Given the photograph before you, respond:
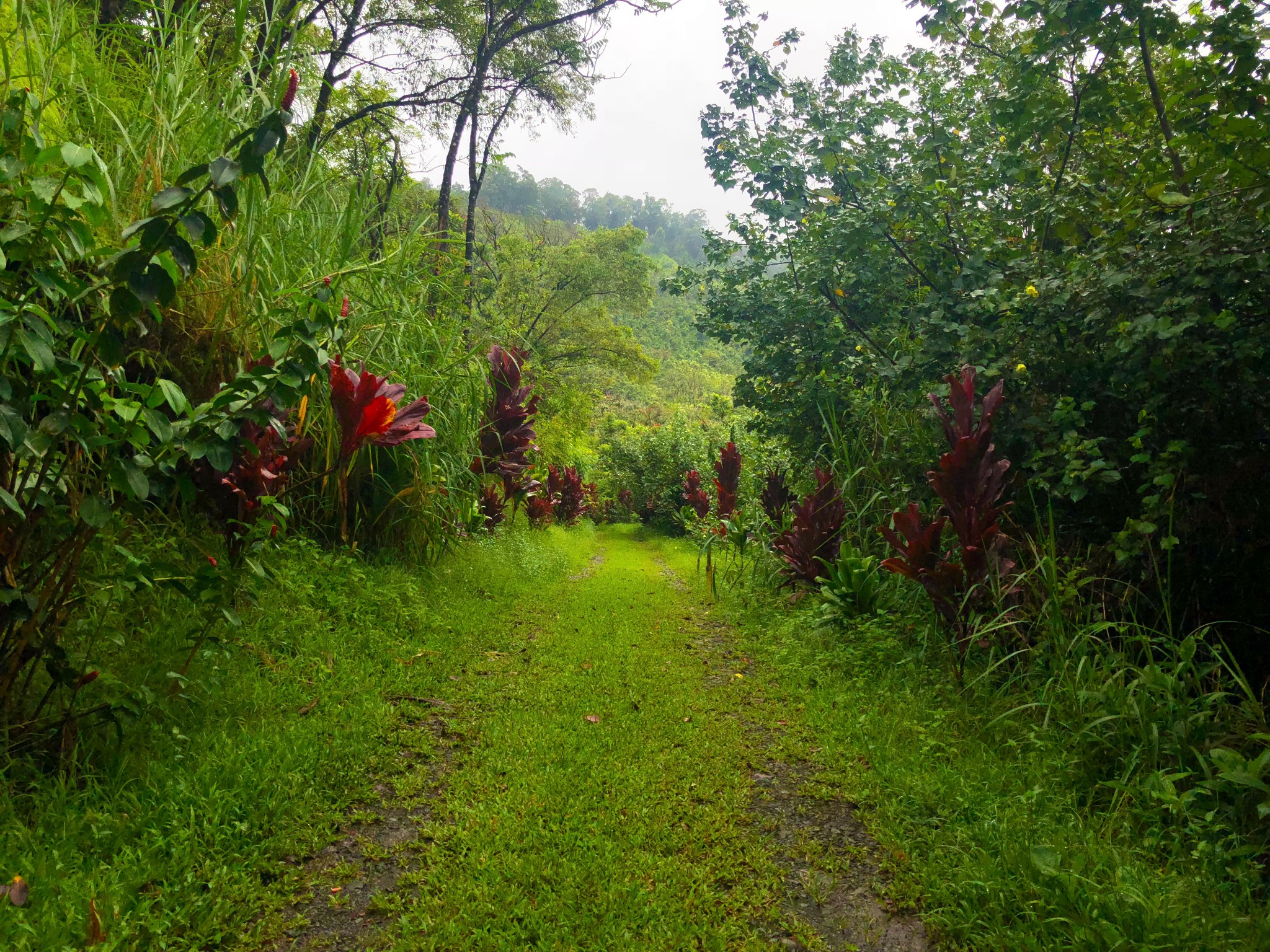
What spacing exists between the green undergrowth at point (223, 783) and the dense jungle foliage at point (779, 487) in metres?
0.01

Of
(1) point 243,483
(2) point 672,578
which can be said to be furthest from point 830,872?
(2) point 672,578

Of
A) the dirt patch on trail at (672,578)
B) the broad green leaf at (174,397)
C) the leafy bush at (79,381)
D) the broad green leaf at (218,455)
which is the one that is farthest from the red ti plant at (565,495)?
the broad green leaf at (174,397)

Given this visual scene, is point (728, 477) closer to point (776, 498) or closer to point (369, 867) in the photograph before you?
point (776, 498)

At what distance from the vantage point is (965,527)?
3119 mm

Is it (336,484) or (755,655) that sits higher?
(336,484)

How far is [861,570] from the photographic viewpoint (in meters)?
4.09

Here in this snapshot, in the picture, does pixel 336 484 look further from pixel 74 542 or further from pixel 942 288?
pixel 942 288

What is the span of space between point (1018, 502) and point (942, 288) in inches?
72.4

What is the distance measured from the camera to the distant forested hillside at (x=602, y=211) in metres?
49.3

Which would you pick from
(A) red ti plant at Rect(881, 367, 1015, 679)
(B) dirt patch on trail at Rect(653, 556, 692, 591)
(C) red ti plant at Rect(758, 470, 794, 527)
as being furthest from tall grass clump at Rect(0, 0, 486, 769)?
(C) red ti plant at Rect(758, 470, 794, 527)

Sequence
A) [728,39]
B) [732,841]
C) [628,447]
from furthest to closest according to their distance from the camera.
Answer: [628,447] < [728,39] < [732,841]

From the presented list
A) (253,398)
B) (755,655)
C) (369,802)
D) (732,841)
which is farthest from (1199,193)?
(369,802)

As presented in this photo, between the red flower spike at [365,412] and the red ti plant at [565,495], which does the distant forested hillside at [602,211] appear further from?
the red flower spike at [365,412]

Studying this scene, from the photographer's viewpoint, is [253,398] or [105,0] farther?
[105,0]
